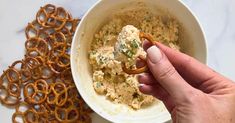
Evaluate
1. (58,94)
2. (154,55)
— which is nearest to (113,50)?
(58,94)

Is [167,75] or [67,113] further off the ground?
[167,75]

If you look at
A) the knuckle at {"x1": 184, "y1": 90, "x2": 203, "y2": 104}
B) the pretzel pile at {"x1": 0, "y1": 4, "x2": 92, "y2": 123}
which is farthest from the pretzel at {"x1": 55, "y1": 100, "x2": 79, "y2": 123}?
the knuckle at {"x1": 184, "y1": 90, "x2": 203, "y2": 104}

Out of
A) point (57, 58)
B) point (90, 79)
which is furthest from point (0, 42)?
point (90, 79)

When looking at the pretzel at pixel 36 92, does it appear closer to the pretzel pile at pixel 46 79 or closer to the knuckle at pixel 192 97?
the pretzel pile at pixel 46 79

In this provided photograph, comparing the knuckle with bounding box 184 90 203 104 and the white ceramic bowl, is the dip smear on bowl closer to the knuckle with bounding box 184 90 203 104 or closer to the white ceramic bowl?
the white ceramic bowl

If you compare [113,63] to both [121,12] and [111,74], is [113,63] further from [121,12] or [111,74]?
[121,12]

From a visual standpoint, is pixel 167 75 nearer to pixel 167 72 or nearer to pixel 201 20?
pixel 167 72

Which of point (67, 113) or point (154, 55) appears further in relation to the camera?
point (67, 113)
